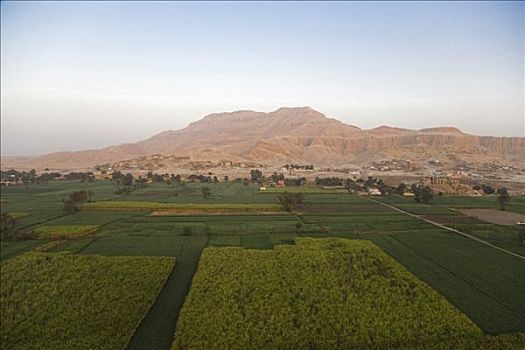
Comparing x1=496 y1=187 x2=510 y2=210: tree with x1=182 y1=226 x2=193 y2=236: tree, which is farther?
x1=182 y1=226 x2=193 y2=236: tree

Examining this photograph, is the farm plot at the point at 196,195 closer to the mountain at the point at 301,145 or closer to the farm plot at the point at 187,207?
the farm plot at the point at 187,207

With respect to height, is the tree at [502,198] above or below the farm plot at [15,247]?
above

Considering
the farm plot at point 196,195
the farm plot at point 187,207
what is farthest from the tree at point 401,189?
the farm plot at point 187,207

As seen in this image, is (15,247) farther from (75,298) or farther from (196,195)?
(196,195)

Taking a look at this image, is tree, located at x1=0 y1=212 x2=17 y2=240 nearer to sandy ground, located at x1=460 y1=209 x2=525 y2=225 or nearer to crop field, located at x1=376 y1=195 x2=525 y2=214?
sandy ground, located at x1=460 y1=209 x2=525 y2=225

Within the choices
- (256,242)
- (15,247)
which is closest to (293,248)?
(256,242)

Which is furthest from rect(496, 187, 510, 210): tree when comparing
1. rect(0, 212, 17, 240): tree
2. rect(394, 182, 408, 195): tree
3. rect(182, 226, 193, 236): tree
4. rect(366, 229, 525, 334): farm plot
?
rect(0, 212, 17, 240): tree
